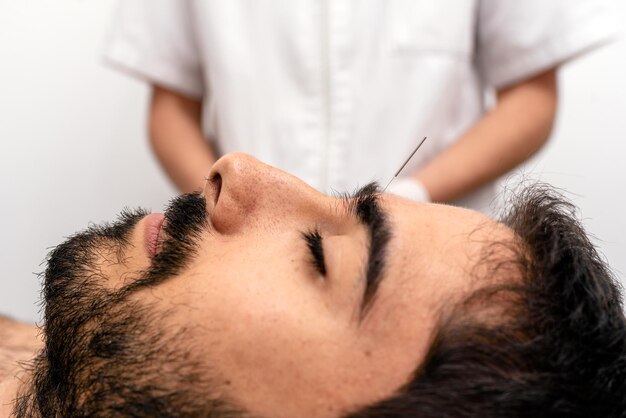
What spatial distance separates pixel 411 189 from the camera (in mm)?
1102

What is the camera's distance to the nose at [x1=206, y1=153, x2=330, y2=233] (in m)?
0.72

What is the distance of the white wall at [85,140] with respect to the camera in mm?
1508

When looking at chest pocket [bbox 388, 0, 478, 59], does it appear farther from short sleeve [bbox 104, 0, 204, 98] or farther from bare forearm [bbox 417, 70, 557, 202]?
short sleeve [bbox 104, 0, 204, 98]

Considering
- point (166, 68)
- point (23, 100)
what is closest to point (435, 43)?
point (166, 68)

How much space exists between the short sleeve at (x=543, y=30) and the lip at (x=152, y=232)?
74 cm

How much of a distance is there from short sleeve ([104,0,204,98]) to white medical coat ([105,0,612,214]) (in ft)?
0.16

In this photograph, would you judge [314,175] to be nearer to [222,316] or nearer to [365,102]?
[365,102]

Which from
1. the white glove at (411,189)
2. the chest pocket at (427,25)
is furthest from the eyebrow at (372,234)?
the chest pocket at (427,25)

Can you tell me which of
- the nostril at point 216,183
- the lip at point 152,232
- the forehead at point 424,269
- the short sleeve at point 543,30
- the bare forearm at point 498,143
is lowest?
the forehead at point 424,269

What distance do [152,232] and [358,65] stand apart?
561mm

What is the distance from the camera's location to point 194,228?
0.73 metres

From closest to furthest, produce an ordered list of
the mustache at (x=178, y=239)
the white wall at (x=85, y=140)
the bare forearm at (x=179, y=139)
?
the mustache at (x=178, y=239), the bare forearm at (x=179, y=139), the white wall at (x=85, y=140)

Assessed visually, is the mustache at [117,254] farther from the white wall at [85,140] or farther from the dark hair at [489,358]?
the white wall at [85,140]

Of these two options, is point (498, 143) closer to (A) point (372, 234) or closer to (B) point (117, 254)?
(A) point (372, 234)
